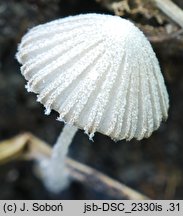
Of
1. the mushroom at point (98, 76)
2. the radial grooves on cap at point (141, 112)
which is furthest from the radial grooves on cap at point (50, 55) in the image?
the radial grooves on cap at point (141, 112)

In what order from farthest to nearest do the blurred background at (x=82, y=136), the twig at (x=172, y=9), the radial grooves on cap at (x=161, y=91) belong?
the blurred background at (x=82, y=136)
the twig at (x=172, y=9)
the radial grooves on cap at (x=161, y=91)

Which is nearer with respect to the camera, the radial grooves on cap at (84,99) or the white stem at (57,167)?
the radial grooves on cap at (84,99)

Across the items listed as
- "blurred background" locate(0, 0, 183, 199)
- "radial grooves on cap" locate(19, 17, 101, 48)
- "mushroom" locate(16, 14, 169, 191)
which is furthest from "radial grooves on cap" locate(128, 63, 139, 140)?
"blurred background" locate(0, 0, 183, 199)

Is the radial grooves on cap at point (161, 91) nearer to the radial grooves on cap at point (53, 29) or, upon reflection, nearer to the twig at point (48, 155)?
the radial grooves on cap at point (53, 29)

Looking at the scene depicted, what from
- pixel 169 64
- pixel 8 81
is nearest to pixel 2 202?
pixel 8 81

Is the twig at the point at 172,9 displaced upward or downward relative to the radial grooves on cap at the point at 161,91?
upward

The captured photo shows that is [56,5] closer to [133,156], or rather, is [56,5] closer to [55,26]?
[55,26]

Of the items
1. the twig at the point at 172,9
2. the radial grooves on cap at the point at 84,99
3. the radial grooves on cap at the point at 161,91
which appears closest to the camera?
the radial grooves on cap at the point at 84,99
